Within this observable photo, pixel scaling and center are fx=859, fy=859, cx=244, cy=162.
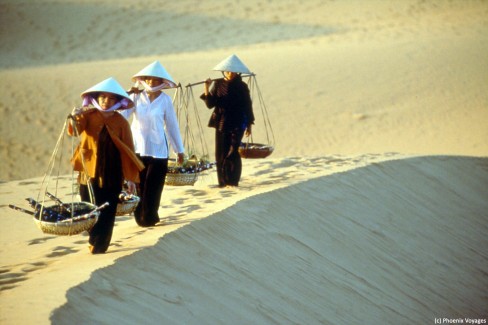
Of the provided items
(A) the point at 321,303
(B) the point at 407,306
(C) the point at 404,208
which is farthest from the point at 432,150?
(A) the point at 321,303

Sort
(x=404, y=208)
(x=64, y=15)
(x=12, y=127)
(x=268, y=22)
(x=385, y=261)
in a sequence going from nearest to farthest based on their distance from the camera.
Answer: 1. (x=385, y=261)
2. (x=404, y=208)
3. (x=12, y=127)
4. (x=268, y=22)
5. (x=64, y=15)

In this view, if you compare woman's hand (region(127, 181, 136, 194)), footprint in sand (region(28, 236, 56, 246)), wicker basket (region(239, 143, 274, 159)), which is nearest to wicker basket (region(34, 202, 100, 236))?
woman's hand (region(127, 181, 136, 194))

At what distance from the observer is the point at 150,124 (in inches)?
317

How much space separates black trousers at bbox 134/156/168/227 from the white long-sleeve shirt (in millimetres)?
93

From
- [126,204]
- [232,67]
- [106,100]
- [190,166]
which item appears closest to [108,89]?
[106,100]

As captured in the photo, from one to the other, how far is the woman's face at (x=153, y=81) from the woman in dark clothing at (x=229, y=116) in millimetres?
1807

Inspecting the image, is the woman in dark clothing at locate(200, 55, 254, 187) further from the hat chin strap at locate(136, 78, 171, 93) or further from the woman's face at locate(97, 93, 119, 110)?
the woman's face at locate(97, 93, 119, 110)

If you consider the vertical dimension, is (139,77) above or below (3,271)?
above

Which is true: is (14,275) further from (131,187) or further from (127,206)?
(131,187)

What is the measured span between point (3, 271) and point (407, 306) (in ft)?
12.6

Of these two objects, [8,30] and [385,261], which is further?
[8,30]

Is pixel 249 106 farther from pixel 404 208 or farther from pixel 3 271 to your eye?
pixel 3 271

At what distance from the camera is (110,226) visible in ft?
23.1

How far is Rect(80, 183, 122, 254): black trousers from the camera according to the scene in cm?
699
